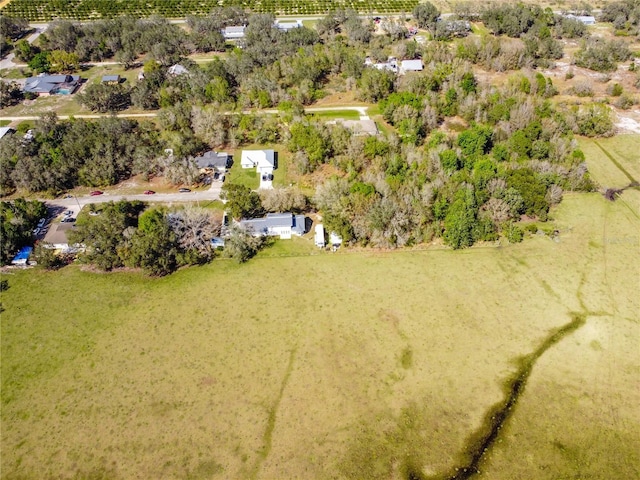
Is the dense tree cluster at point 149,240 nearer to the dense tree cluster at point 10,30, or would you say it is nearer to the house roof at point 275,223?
the house roof at point 275,223

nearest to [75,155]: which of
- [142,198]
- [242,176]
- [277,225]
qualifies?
[142,198]

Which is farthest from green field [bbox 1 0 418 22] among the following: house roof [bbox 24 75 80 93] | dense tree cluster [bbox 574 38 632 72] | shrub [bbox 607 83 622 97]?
shrub [bbox 607 83 622 97]

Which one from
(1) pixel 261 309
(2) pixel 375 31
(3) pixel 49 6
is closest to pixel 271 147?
(1) pixel 261 309

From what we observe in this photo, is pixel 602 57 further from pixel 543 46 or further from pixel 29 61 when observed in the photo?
pixel 29 61

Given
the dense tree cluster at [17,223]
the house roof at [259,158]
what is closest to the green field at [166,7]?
the house roof at [259,158]

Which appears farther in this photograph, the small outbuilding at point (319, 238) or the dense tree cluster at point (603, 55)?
the dense tree cluster at point (603, 55)

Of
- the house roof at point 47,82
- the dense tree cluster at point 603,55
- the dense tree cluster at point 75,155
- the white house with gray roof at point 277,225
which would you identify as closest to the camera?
the white house with gray roof at point 277,225
